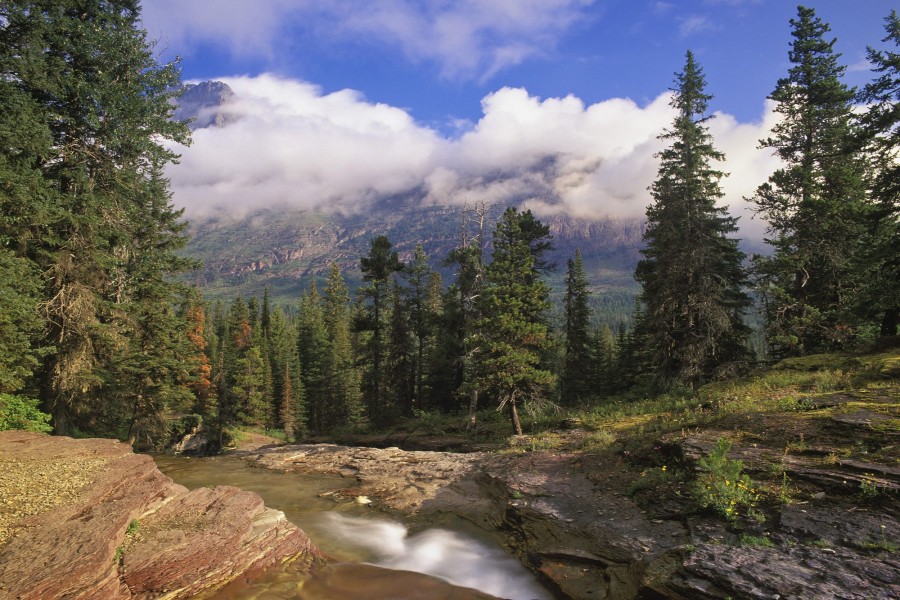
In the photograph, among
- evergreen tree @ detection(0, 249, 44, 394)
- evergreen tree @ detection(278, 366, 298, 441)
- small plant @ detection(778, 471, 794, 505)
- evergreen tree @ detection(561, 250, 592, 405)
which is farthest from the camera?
evergreen tree @ detection(278, 366, 298, 441)

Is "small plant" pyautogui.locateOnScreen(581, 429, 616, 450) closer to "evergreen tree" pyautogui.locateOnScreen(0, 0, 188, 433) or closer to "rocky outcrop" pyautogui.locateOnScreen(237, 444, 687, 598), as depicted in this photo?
"rocky outcrop" pyautogui.locateOnScreen(237, 444, 687, 598)

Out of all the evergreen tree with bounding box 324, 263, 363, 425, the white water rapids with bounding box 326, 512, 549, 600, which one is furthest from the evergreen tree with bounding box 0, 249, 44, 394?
the evergreen tree with bounding box 324, 263, 363, 425

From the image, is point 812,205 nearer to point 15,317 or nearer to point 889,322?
point 889,322

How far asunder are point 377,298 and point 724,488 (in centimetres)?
3364

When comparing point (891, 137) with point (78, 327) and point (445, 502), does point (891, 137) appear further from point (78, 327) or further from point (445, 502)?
point (78, 327)

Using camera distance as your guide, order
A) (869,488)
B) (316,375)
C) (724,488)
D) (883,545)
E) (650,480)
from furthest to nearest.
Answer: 1. (316,375)
2. (650,480)
3. (724,488)
4. (869,488)
5. (883,545)

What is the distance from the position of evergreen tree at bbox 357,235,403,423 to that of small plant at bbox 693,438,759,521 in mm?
31784

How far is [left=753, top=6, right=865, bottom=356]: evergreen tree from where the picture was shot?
22250 millimetres

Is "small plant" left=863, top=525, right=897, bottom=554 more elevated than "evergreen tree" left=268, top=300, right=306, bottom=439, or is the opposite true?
"small plant" left=863, top=525, right=897, bottom=554

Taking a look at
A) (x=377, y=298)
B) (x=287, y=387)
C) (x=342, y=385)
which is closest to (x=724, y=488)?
(x=377, y=298)

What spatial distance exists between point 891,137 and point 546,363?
2190cm

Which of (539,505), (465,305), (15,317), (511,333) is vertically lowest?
(539,505)

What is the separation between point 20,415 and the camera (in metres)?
17.3

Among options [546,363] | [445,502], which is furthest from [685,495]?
[546,363]
